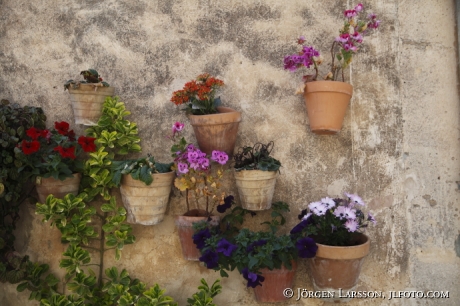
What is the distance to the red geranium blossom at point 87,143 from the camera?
281 centimetres

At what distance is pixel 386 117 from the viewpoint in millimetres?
3105

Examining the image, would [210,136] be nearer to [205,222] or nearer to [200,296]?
[205,222]

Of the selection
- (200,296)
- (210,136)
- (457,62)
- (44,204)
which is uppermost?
(457,62)

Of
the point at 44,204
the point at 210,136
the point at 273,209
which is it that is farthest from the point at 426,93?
the point at 44,204

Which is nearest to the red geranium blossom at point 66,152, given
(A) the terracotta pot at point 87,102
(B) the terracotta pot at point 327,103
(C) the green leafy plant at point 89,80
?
(A) the terracotta pot at point 87,102

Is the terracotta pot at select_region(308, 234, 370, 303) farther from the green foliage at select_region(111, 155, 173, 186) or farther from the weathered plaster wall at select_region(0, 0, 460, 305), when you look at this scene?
the green foliage at select_region(111, 155, 173, 186)

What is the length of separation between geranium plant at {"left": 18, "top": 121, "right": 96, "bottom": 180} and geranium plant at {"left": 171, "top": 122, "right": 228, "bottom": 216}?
0.57 meters

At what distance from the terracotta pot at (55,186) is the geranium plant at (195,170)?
2.31 feet

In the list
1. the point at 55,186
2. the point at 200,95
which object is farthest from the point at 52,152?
the point at 200,95

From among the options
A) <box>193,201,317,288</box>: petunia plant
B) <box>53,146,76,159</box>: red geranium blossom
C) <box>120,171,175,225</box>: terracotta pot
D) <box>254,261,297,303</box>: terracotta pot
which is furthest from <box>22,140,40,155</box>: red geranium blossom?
<box>254,261,297,303</box>: terracotta pot

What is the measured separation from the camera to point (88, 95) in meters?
3.02

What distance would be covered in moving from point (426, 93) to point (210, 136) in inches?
62.5

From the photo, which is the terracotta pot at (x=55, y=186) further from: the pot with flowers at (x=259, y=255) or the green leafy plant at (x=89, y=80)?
the pot with flowers at (x=259, y=255)

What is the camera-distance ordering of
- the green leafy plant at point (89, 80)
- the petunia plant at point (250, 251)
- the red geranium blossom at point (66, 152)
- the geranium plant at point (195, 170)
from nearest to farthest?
the petunia plant at point (250, 251)
the red geranium blossom at point (66, 152)
the geranium plant at point (195, 170)
the green leafy plant at point (89, 80)
